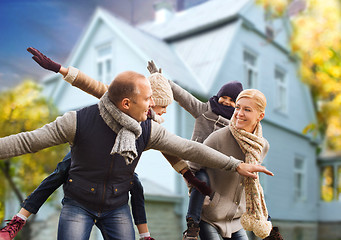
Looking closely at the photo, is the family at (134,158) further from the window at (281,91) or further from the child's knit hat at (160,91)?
the window at (281,91)

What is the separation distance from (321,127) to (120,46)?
8.82m

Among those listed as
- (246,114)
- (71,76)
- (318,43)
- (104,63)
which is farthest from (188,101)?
(318,43)

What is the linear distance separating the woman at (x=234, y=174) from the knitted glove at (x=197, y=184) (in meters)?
0.18

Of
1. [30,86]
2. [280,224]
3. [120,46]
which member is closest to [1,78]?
[30,86]

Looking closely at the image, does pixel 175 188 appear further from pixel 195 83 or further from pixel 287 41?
pixel 287 41

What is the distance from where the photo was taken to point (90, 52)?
11.5 m

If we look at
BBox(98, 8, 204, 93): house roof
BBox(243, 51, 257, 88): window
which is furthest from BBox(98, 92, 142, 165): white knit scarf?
BBox(243, 51, 257, 88): window

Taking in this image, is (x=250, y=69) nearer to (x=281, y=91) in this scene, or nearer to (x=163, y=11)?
(x=281, y=91)

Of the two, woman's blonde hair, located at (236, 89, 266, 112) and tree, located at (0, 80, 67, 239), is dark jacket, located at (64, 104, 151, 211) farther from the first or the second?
tree, located at (0, 80, 67, 239)

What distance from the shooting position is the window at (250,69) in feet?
40.1

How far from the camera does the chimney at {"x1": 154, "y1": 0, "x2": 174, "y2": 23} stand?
44.3 feet

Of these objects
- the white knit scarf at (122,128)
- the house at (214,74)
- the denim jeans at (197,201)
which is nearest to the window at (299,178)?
the house at (214,74)

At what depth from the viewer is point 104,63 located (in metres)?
11.3

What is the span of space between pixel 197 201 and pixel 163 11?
1145cm
